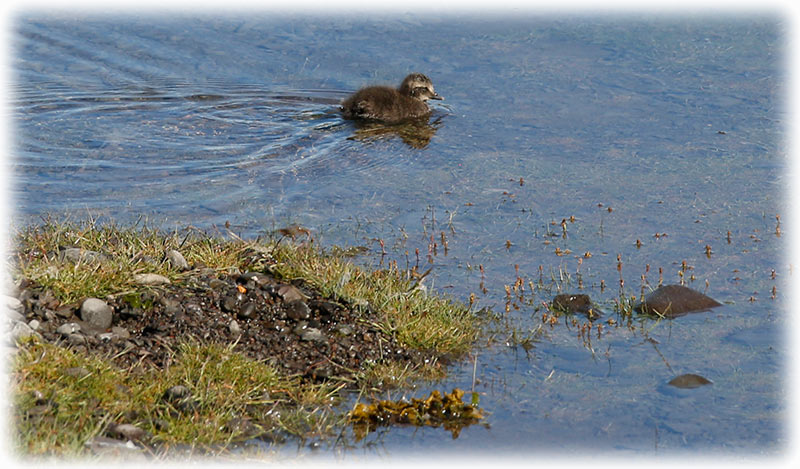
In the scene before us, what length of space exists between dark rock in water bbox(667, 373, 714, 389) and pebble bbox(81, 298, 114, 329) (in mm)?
A: 3362

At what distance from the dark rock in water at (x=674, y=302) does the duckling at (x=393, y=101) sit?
524cm

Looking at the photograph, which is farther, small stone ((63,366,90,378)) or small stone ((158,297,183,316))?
small stone ((158,297,183,316))

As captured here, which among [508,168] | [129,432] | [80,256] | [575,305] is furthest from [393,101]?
[129,432]

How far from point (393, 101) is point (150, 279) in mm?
6096

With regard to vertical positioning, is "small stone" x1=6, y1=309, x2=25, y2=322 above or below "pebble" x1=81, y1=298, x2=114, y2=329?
above

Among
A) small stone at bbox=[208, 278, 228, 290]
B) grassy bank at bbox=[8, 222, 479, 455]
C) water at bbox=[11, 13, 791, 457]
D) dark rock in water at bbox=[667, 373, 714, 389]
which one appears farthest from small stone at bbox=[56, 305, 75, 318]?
dark rock in water at bbox=[667, 373, 714, 389]

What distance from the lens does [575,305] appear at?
7.10 metres

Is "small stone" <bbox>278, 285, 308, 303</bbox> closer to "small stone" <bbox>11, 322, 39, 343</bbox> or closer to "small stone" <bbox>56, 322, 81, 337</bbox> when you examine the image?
"small stone" <bbox>56, 322, 81, 337</bbox>

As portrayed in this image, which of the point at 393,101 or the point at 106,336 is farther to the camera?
the point at 393,101

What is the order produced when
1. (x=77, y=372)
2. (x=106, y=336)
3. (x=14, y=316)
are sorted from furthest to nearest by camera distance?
(x=106, y=336) < (x=14, y=316) < (x=77, y=372)

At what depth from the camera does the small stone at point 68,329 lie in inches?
221

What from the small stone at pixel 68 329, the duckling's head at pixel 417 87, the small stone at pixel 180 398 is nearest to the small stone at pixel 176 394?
the small stone at pixel 180 398

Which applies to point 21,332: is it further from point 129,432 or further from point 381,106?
point 381,106

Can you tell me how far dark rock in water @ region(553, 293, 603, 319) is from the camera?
7.05 metres
